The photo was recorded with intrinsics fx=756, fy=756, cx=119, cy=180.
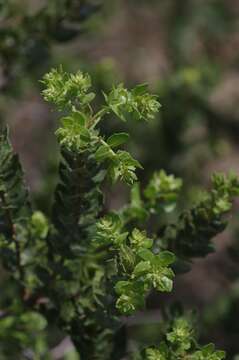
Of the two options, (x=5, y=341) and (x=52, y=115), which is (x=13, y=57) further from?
(x=52, y=115)

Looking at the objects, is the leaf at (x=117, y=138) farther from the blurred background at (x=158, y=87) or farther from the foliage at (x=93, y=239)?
the blurred background at (x=158, y=87)

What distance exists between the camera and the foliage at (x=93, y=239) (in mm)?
2230

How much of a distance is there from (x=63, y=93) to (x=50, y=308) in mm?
992

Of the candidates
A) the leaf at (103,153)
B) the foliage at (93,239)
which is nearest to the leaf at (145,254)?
the foliage at (93,239)

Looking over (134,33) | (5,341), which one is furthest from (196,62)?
(5,341)

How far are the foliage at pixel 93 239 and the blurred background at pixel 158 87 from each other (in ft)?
2.17

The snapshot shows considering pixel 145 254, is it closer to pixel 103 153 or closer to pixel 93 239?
pixel 93 239

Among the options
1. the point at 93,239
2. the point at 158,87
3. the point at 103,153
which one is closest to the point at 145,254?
the point at 93,239

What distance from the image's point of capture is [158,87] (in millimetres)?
4516

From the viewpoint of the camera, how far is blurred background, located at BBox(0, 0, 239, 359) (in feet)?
11.7

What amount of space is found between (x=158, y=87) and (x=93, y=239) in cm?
230

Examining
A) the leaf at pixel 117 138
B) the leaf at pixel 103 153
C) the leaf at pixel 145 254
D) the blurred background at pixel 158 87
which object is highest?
the blurred background at pixel 158 87

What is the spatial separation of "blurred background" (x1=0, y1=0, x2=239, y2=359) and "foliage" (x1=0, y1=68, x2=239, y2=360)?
2.17 feet

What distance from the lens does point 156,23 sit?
669 cm
